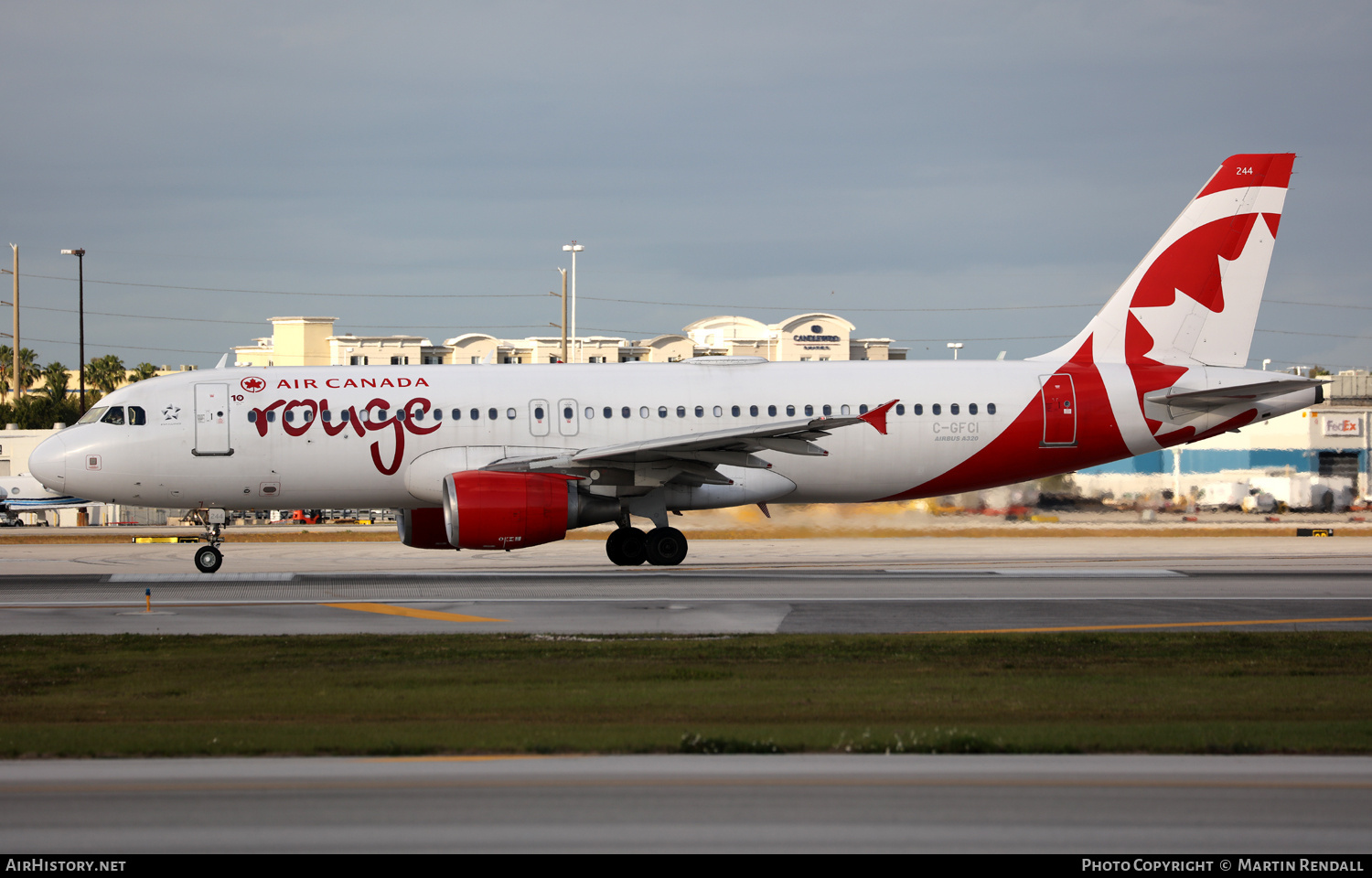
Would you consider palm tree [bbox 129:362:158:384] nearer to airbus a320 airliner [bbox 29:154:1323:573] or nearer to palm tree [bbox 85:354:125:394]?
palm tree [bbox 85:354:125:394]

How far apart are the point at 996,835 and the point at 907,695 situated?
435 centimetres

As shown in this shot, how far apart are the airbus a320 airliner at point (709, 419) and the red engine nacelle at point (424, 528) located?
0.20ft

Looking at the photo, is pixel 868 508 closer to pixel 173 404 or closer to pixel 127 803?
pixel 173 404

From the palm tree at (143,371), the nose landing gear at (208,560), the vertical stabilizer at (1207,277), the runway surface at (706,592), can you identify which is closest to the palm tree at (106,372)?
the palm tree at (143,371)

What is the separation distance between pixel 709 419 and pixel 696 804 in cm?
1814

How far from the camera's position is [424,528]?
83.1 ft

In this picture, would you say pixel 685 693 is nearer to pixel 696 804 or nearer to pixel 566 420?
pixel 696 804

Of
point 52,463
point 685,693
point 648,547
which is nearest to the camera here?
point 685,693

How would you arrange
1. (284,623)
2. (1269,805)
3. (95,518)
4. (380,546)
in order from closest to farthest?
1. (1269,805)
2. (284,623)
3. (380,546)
4. (95,518)

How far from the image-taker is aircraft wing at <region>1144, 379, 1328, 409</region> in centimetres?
2461

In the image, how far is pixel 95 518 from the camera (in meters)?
55.8

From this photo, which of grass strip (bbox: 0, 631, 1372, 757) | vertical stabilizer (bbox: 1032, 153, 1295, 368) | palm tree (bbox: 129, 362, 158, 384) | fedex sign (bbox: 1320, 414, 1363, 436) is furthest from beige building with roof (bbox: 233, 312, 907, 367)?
grass strip (bbox: 0, 631, 1372, 757)

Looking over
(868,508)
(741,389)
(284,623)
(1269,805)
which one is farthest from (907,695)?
(868,508)

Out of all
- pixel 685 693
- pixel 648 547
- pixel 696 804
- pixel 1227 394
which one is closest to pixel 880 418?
pixel 648 547
